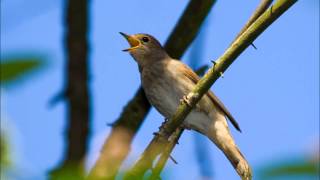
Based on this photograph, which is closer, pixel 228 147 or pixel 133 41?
pixel 228 147

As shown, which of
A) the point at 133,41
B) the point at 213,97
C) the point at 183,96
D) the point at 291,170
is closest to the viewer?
the point at 291,170

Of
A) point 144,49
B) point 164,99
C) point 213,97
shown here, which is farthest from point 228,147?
point 144,49

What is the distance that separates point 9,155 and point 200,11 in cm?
572

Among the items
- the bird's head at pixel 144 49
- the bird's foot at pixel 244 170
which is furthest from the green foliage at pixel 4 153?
the bird's head at pixel 144 49

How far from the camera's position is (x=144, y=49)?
8.09 meters

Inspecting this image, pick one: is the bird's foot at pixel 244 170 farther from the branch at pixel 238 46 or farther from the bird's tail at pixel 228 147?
the branch at pixel 238 46

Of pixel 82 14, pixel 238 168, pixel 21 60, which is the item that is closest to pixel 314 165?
pixel 21 60

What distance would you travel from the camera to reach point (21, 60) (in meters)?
1.19

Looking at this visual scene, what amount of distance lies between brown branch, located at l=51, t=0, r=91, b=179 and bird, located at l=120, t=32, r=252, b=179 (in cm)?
205

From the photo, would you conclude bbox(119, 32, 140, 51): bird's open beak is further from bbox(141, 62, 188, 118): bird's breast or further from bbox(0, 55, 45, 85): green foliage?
bbox(0, 55, 45, 85): green foliage

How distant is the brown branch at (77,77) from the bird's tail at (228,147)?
6.09ft

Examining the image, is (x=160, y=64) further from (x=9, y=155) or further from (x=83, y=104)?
(x=9, y=155)

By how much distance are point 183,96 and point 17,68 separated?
541cm

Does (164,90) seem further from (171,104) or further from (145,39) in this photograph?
(145,39)
